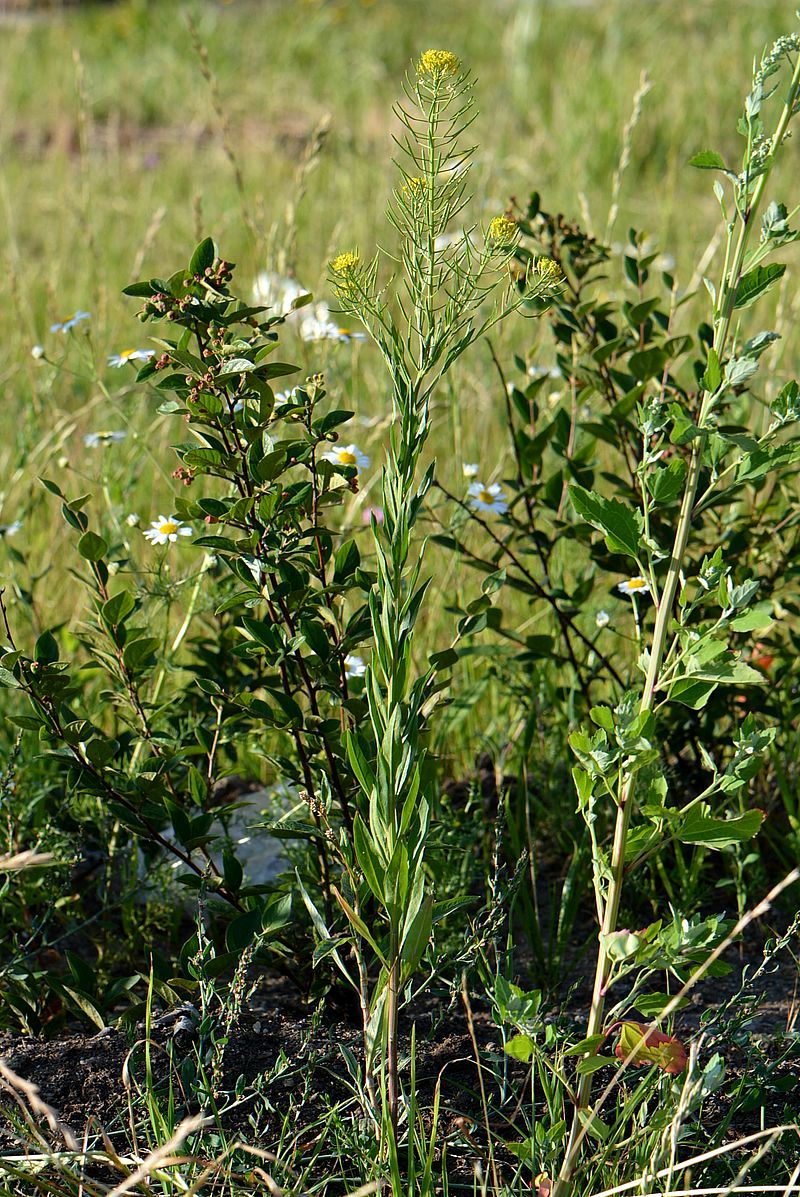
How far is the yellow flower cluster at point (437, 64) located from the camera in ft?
3.44

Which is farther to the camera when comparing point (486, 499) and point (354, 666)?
point (486, 499)

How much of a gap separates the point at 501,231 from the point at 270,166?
15.4ft

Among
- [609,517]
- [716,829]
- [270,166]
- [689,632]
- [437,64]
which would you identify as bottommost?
[716,829]

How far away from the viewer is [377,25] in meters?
8.16

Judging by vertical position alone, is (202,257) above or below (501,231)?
above

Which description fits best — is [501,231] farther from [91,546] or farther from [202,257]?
[91,546]

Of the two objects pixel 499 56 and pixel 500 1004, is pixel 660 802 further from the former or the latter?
pixel 499 56

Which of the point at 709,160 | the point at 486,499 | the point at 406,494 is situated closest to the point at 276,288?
the point at 486,499

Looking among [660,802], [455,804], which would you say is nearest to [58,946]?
[455,804]

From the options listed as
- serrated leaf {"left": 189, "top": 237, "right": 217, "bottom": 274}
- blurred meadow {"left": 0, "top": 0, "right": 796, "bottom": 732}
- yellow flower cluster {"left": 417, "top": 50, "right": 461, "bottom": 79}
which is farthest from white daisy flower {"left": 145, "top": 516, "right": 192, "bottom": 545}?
yellow flower cluster {"left": 417, "top": 50, "right": 461, "bottom": 79}

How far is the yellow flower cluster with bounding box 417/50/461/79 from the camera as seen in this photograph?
1.05 m

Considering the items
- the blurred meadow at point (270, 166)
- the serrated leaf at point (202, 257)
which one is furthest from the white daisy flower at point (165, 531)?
the serrated leaf at point (202, 257)

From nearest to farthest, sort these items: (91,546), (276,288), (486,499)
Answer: (91,546), (486,499), (276,288)

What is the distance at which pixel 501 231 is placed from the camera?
1.06 m
